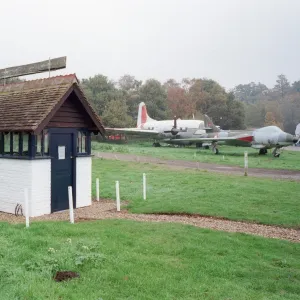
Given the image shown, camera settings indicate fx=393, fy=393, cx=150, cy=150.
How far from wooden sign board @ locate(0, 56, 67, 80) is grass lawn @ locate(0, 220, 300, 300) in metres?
6.58

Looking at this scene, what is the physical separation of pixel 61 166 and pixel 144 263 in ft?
22.3

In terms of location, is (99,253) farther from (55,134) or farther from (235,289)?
(55,134)

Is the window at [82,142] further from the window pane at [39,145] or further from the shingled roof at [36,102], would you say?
the window pane at [39,145]

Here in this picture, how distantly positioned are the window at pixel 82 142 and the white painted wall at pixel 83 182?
1.06ft

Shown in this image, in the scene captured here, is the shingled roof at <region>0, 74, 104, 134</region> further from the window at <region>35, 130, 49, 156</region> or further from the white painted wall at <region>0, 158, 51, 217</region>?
the white painted wall at <region>0, 158, 51, 217</region>

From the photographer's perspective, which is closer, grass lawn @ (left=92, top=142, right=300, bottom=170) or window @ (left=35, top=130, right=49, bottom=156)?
window @ (left=35, top=130, right=49, bottom=156)

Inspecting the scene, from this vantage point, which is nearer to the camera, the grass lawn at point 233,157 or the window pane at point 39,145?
the window pane at point 39,145

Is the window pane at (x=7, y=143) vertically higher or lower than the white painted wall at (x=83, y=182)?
higher

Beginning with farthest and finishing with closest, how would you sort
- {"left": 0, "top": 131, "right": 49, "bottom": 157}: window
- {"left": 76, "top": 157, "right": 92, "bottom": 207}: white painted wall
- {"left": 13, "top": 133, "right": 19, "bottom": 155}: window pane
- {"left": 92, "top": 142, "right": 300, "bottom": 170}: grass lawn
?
{"left": 92, "top": 142, "right": 300, "bottom": 170}: grass lawn < {"left": 76, "top": 157, "right": 92, "bottom": 207}: white painted wall < {"left": 13, "top": 133, "right": 19, "bottom": 155}: window pane < {"left": 0, "top": 131, "right": 49, "bottom": 157}: window

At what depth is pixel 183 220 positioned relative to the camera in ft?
37.8

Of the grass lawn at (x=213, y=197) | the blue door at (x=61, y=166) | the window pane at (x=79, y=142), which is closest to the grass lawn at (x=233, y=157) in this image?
the grass lawn at (x=213, y=197)

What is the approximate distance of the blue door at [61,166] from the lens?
41.8ft

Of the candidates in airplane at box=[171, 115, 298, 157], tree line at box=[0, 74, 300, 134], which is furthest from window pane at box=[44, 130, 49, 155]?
tree line at box=[0, 74, 300, 134]

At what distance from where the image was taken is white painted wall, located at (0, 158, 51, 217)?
11984mm
